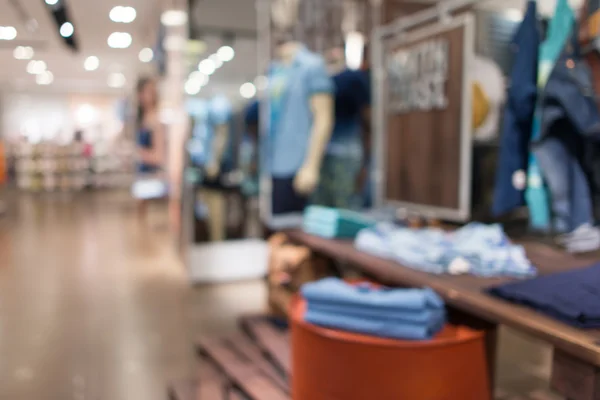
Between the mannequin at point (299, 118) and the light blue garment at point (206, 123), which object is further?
the light blue garment at point (206, 123)

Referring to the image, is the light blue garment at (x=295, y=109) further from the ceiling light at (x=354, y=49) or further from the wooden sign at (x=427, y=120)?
the wooden sign at (x=427, y=120)

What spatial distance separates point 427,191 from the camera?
114 inches

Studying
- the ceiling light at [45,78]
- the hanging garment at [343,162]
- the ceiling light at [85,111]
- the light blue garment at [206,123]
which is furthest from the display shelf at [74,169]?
the ceiling light at [45,78]

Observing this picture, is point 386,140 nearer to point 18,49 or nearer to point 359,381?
point 359,381

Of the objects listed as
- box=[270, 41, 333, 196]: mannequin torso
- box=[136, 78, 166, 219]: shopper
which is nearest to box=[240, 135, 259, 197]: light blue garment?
box=[270, 41, 333, 196]: mannequin torso

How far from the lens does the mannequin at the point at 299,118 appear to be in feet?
11.1

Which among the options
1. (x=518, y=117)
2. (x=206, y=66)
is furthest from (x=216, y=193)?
(x=518, y=117)

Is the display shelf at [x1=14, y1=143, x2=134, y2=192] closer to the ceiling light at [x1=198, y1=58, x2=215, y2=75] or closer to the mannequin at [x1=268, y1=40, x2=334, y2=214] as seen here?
the ceiling light at [x1=198, y1=58, x2=215, y2=75]

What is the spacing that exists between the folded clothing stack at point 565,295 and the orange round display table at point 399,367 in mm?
188

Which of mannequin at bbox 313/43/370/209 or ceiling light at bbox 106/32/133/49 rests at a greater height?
ceiling light at bbox 106/32/133/49

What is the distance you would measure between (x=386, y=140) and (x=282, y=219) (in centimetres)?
95

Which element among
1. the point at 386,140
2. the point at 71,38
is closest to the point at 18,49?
the point at 71,38

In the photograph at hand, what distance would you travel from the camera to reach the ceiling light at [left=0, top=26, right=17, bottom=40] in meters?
1.25

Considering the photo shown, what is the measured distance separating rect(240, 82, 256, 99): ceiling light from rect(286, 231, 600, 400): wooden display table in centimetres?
286
